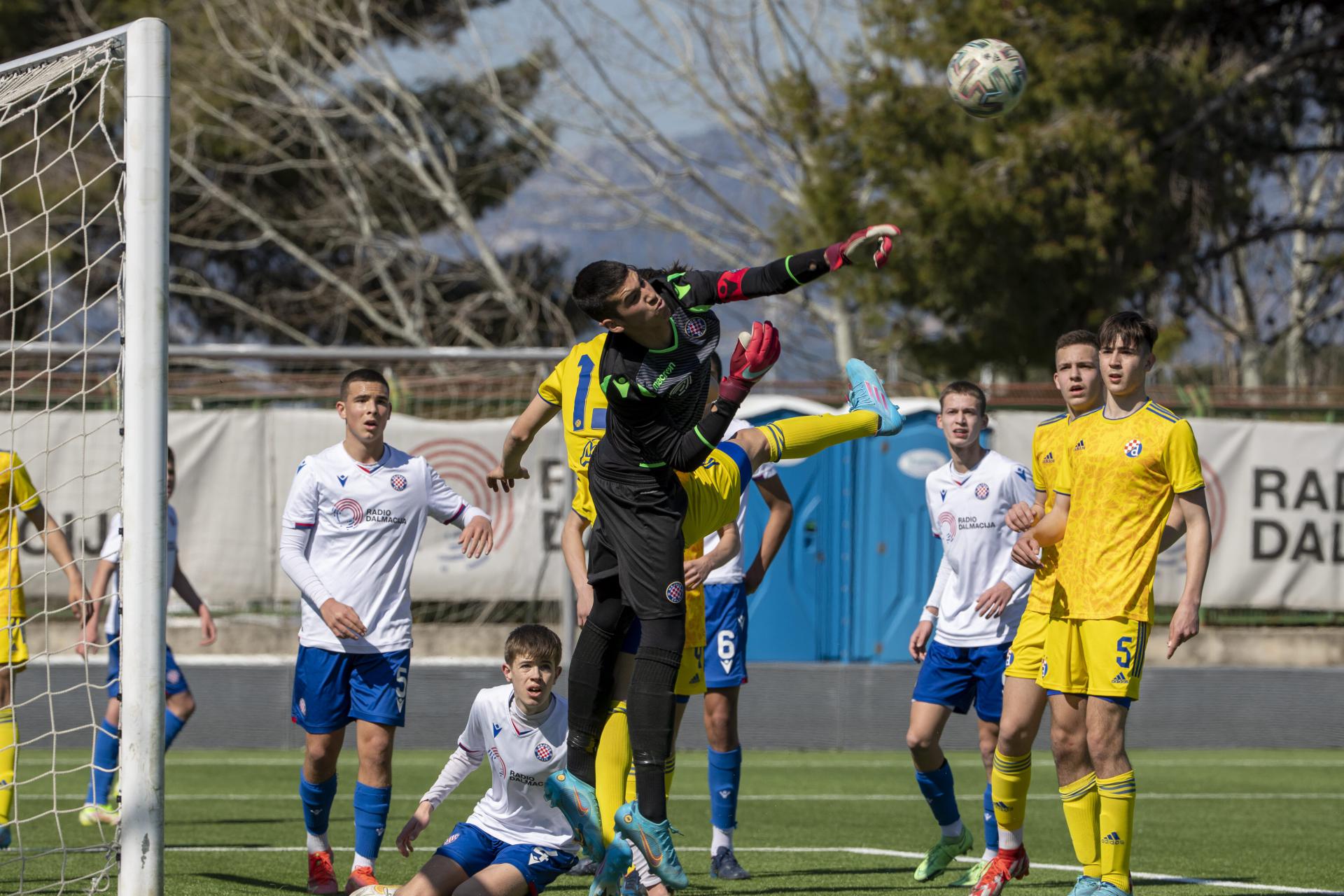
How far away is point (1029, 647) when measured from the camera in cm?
637

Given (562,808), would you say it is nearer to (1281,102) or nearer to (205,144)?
(1281,102)

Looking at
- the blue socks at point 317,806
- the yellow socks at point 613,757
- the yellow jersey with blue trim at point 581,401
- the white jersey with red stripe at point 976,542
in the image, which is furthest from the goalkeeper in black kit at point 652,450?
the white jersey with red stripe at point 976,542

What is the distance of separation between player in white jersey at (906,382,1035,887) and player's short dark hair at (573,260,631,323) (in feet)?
8.39

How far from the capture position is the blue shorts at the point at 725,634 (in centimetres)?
756

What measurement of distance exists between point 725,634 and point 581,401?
1.79 metres

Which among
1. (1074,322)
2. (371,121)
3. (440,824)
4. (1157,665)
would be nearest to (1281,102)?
(1074,322)

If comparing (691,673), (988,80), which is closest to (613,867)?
(691,673)

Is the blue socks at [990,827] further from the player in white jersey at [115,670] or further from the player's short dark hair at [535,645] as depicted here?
the player in white jersey at [115,670]

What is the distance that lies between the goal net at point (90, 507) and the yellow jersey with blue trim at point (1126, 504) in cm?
317

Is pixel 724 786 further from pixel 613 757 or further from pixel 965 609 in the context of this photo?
pixel 613 757

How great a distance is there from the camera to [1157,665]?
14.2m

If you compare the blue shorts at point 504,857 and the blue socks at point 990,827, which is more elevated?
the blue shorts at point 504,857

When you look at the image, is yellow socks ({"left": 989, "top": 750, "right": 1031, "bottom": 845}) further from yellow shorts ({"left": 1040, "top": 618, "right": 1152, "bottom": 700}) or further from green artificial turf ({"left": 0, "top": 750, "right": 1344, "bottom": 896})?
yellow shorts ({"left": 1040, "top": 618, "right": 1152, "bottom": 700})

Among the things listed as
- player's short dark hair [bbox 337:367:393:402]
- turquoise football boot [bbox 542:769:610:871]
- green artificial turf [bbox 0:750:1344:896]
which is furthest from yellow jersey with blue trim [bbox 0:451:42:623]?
turquoise football boot [bbox 542:769:610:871]
